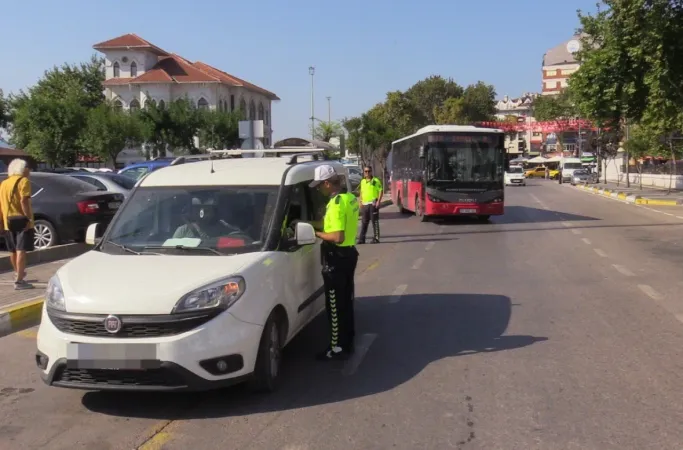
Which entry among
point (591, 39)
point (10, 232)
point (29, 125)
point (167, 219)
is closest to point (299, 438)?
point (167, 219)

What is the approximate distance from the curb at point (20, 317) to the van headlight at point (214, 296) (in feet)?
14.3

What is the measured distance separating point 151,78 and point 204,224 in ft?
206

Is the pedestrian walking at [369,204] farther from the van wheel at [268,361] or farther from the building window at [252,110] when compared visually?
the building window at [252,110]

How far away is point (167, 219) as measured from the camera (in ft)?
20.6

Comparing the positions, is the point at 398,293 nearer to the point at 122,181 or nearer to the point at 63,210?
the point at 63,210

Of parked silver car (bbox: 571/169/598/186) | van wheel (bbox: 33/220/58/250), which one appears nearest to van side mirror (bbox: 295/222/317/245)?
van wheel (bbox: 33/220/58/250)

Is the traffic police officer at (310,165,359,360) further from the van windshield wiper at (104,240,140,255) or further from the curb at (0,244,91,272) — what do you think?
the curb at (0,244,91,272)

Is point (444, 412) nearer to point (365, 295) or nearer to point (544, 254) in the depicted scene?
point (365, 295)

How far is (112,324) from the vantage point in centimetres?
483

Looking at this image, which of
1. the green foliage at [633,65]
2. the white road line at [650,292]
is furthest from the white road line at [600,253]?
the green foliage at [633,65]

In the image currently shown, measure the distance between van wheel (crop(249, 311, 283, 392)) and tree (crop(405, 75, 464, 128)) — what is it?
78.7 meters

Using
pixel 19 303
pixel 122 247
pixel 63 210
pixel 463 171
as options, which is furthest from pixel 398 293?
pixel 463 171

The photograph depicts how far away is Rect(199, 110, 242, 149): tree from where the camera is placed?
55281 mm

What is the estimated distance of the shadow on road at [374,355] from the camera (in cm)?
534
